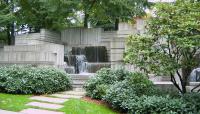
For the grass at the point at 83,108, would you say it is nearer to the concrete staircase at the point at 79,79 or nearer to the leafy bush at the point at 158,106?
the leafy bush at the point at 158,106

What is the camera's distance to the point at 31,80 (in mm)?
12836

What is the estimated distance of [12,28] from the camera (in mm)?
23531

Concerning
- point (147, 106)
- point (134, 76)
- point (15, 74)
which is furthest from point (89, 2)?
point (147, 106)

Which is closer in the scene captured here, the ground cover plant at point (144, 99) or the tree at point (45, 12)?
the ground cover plant at point (144, 99)

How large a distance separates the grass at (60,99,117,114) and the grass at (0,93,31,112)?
52.6 inches

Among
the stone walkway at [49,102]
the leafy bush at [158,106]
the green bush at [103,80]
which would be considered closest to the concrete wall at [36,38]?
the stone walkway at [49,102]

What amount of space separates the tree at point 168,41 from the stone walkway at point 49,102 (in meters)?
2.65

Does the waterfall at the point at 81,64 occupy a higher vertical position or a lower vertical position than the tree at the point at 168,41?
lower

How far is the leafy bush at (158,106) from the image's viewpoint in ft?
29.6

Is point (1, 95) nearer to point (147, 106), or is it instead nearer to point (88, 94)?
point (88, 94)

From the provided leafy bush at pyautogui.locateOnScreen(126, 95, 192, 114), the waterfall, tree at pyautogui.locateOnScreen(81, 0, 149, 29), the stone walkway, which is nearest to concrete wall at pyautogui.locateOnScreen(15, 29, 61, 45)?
tree at pyautogui.locateOnScreen(81, 0, 149, 29)

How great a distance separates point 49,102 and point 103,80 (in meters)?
2.13

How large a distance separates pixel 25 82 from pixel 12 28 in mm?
11542

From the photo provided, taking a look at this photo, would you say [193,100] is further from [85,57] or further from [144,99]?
[85,57]
